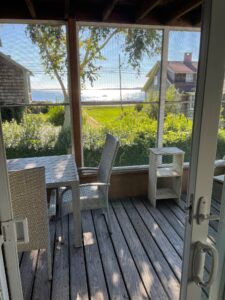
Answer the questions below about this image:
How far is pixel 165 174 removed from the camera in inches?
119

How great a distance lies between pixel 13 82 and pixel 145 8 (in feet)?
5.52

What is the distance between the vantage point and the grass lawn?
3021 mm

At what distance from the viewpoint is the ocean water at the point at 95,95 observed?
2.84m

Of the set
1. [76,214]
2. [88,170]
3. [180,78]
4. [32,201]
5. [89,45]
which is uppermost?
[89,45]

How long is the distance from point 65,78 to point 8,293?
95.2 inches

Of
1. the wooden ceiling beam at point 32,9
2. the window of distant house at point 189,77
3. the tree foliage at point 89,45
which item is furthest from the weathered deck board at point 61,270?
the window of distant house at point 189,77

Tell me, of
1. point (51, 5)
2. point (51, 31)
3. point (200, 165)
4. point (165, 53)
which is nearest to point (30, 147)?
point (51, 31)

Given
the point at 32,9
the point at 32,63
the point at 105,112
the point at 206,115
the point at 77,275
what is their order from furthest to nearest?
the point at 105,112 < the point at 32,63 < the point at 32,9 < the point at 77,275 < the point at 206,115

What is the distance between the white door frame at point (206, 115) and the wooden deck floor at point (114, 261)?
100cm

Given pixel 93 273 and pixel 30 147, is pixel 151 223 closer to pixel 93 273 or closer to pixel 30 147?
pixel 93 273

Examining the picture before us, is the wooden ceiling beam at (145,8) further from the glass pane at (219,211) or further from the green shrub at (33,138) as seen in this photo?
the glass pane at (219,211)

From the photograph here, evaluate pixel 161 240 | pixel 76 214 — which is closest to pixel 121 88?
pixel 76 214

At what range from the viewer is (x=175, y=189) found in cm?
315

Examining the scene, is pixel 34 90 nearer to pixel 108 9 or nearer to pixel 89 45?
pixel 89 45
